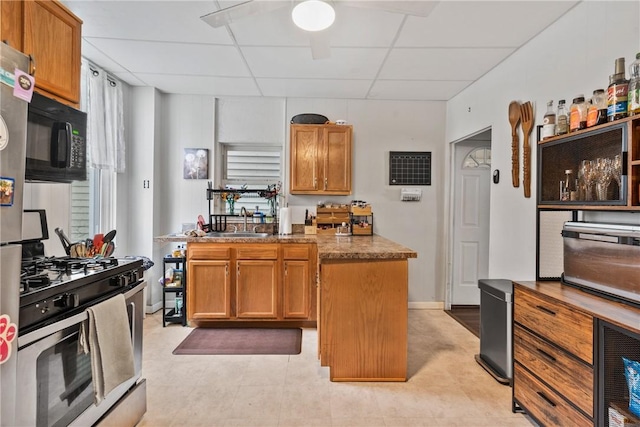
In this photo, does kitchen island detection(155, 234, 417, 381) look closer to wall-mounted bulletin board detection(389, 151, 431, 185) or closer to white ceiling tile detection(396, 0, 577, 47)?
white ceiling tile detection(396, 0, 577, 47)

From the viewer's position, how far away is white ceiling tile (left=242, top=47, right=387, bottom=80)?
2783 millimetres

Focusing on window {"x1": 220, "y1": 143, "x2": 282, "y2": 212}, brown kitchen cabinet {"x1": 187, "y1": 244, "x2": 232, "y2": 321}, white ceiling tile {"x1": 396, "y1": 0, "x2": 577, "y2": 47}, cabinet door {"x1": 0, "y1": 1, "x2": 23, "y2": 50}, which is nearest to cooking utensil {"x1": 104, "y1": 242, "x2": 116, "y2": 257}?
cabinet door {"x1": 0, "y1": 1, "x2": 23, "y2": 50}

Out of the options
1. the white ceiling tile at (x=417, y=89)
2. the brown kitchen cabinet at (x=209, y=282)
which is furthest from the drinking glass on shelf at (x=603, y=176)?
the brown kitchen cabinet at (x=209, y=282)

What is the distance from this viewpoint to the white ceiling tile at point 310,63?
2783 millimetres

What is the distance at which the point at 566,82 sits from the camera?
2174 mm

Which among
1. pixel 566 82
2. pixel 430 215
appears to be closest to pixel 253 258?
pixel 430 215

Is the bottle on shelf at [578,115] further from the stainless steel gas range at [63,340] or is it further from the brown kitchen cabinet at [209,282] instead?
the brown kitchen cabinet at [209,282]

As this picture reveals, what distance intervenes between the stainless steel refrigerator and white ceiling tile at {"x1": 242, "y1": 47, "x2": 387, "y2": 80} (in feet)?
6.67

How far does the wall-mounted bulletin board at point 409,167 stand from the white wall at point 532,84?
0.53m

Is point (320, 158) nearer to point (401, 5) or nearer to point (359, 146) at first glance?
point (359, 146)

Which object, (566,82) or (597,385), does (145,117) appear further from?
(597,385)

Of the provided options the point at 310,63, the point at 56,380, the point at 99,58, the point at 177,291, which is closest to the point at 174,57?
the point at 99,58

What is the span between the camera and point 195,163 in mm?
3916

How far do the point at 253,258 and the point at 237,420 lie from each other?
1.63 m
